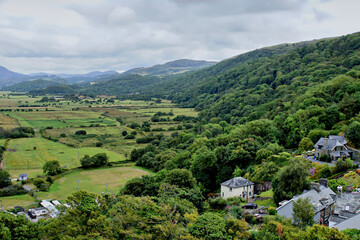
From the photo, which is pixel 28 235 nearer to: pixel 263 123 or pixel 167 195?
pixel 167 195

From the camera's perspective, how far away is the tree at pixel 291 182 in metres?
28.5

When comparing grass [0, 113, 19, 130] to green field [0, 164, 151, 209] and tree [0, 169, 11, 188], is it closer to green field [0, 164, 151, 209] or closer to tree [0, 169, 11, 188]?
green field [0, 164, 151, 209]

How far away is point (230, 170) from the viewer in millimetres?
45344

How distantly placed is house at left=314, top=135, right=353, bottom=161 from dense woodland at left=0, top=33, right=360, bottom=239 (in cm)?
291

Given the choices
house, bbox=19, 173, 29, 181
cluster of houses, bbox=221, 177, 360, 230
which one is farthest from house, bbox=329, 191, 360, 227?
house, bbox=19, 173, 29, 181

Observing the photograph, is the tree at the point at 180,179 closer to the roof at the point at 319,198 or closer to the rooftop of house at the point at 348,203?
the roof at the point at 319,198

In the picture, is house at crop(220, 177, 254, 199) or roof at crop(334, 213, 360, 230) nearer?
roof at crop(334, 213, 360, 230)

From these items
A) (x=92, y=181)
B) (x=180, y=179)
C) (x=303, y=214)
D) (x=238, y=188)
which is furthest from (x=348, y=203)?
(x=92, y=181)

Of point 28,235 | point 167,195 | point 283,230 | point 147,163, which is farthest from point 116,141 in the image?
→ point 283,230

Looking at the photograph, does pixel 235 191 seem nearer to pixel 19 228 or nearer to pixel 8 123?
pixel 19 228

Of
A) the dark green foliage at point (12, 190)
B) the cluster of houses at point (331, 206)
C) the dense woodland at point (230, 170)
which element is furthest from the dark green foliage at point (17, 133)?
the cluster of houses at point (331, 206)

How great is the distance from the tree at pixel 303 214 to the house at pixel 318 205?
6.33 ft

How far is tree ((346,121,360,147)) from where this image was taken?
40.2 metres

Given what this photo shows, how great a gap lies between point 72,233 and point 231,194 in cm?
1942
